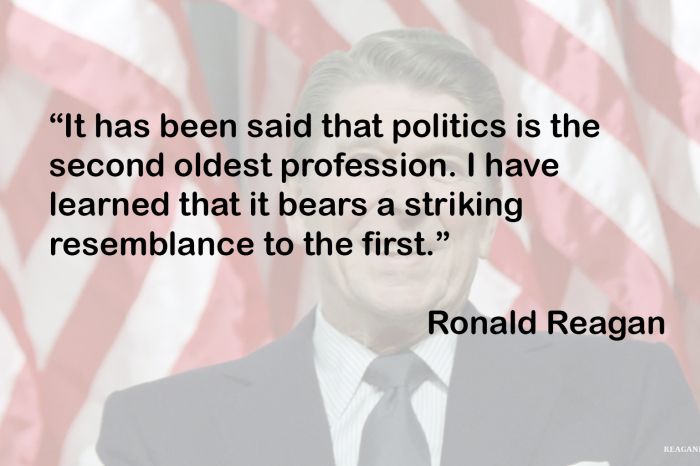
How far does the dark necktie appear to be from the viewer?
141 cm

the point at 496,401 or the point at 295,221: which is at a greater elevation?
the point at 295,221

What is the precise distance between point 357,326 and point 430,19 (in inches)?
29.8

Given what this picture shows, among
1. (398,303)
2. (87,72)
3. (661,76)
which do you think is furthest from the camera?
(661,76)

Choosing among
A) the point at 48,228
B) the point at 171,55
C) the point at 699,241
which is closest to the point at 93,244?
the point at 48,228

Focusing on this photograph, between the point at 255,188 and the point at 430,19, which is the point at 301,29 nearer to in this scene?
the point at 430,19

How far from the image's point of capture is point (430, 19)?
204 centimetres

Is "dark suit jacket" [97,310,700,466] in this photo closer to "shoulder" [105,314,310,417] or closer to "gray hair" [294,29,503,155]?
"shoulder" [105,314,310,417]

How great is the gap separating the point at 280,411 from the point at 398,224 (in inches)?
10.0

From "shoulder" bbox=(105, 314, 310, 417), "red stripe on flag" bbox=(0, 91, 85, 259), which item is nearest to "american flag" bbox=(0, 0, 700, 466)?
"red stripe on flag" bbox=(0, 91, 85, 259)

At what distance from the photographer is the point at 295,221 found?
4.88 ft

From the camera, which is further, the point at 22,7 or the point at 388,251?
the point at 22,7

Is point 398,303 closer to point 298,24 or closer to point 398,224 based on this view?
point 398,224

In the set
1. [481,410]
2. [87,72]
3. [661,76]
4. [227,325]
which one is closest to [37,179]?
[87,72]

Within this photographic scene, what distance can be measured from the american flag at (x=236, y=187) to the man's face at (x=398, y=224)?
44 cm
